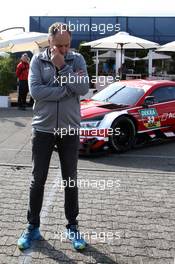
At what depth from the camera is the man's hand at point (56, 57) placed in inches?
146

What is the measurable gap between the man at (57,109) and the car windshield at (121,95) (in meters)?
5.19

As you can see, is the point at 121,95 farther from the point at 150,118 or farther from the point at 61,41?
the point at 61,41

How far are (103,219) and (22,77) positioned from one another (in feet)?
36.5

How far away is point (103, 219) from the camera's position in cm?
476

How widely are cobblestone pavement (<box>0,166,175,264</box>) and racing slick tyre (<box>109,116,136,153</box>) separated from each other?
1637 millimetres

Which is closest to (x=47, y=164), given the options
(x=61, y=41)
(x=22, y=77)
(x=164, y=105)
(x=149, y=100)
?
(x=61, y=41)

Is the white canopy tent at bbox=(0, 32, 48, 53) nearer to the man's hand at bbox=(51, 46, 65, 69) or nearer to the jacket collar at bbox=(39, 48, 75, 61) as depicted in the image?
the jacket collar at bbox=(39, 48, 75, 61)

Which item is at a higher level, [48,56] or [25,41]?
[48,56]

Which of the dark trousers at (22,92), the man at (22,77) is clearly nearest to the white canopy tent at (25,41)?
the man at (22,77)

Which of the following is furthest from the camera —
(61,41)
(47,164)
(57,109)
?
(47,164)

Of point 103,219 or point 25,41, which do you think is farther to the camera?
point 25,41

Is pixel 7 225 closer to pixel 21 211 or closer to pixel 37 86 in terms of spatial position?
pixel 21 211

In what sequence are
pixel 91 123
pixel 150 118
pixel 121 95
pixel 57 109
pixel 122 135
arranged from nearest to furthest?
pixel 57 109 < pixel 91 123 < pixel 122 135 < pixel 150 118 < pixel 121 95

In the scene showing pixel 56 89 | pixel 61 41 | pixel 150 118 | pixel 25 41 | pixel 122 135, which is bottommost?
pixel 122 135
